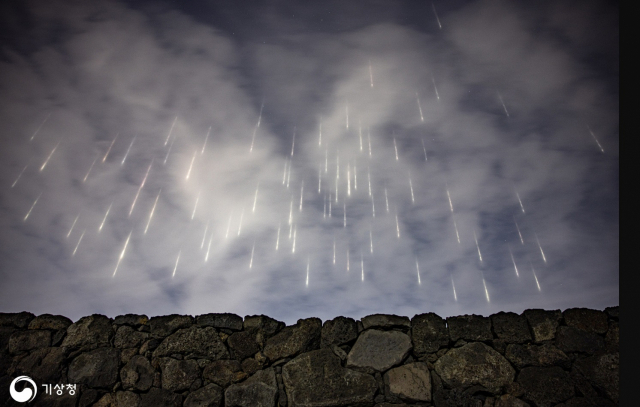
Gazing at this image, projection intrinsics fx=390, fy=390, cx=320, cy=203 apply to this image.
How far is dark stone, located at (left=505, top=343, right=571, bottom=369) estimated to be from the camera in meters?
3.48

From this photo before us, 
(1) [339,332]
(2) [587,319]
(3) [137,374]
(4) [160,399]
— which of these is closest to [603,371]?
(2) [587,319]

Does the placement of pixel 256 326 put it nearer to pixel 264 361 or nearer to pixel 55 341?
pixel 264 361

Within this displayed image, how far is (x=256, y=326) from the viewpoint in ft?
13.0

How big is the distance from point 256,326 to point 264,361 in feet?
1.14

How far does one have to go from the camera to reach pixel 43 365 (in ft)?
13.2

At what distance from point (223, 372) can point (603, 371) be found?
3432 millimetres

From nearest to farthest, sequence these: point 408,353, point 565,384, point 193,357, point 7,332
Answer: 1. point 565,384
2. point 408,353
3. point 193,357
4. point 7,332

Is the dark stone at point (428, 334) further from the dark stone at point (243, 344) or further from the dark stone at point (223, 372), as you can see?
the dark stone at point (223, 372)

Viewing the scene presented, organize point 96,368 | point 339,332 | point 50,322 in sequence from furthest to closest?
point 50,322
point 96,368
point 339,332

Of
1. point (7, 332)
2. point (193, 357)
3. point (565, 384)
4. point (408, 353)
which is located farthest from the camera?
point (7, 332)

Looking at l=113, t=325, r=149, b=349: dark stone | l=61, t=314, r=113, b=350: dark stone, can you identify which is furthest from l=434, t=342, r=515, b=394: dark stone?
l=61, t=314, r=113, b=350: dark stone

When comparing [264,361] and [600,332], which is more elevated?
[600,332]

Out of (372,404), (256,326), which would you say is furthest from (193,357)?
(372,404)

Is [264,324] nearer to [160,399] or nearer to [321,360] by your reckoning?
[321,360]
